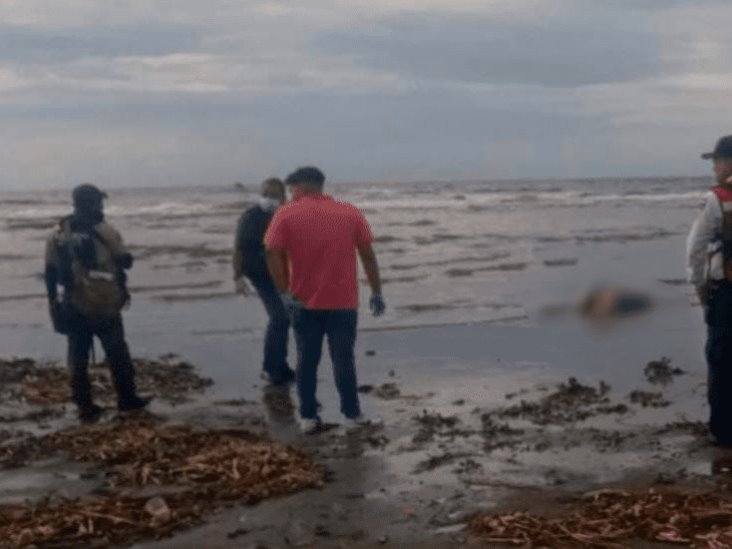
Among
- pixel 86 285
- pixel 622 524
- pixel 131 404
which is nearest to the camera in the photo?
pixel 622 524

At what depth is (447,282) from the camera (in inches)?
821

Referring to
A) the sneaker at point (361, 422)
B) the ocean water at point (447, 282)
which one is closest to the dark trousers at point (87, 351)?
the sneaker at point (361, 422)

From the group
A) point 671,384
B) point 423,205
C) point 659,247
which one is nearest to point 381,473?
point 671,384

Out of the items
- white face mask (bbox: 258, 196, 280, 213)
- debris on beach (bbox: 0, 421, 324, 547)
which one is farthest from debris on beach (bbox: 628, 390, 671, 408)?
white face mask (bbox: 258, 196, 280, 213)

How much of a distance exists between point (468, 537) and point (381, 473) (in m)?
1.52

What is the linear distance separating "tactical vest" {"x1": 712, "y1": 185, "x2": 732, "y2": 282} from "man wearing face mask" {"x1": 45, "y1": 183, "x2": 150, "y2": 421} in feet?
17.0

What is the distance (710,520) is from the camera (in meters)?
5.83

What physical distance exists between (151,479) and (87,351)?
276cm

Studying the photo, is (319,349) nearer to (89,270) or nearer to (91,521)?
(89,270)

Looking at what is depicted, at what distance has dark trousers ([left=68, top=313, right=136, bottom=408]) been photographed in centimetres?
941

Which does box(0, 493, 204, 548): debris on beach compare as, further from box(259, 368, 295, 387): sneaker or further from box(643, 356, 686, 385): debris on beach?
box(643, 356, 686, 385): debris on beach

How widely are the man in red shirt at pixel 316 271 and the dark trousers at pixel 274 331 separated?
2.07m

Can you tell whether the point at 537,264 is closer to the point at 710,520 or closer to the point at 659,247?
the point at 659,247

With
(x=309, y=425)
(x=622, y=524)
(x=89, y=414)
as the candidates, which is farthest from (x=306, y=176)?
(x=622, y=524)
